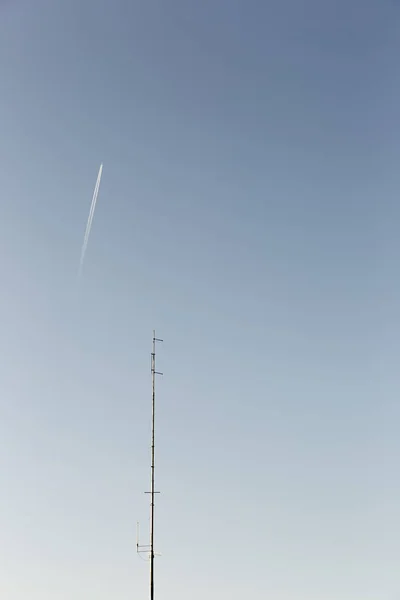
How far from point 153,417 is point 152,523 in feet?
31.8

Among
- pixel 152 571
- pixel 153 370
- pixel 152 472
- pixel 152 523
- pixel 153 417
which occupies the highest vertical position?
pixel 153 370

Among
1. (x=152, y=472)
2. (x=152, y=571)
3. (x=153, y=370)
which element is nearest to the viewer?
(x=152, y=571)

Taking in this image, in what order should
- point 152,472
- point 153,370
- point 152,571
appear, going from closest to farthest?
point 152,571, point 152,472, point 153,370

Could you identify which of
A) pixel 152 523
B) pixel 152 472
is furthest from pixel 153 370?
pixel 152 523

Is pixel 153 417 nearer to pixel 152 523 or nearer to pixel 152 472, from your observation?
pixel 152 472

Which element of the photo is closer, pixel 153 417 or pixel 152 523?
pixel 152 523

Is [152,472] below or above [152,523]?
above

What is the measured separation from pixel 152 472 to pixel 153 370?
1023 cm

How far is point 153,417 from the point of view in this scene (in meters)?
38.4

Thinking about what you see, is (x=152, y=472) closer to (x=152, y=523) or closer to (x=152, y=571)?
(x=152, y=523)

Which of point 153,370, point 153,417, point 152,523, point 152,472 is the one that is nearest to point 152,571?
point 152,523

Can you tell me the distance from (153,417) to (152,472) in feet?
17.3

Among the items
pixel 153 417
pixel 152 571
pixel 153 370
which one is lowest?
pixel 152 571

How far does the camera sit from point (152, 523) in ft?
113
